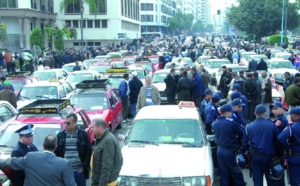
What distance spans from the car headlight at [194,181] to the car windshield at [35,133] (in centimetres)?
299

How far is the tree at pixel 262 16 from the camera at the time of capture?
205 ft

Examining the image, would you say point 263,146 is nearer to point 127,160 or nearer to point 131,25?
point 127,160

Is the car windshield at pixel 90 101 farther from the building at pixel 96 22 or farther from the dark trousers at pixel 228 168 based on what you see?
the building at pixel 96 22

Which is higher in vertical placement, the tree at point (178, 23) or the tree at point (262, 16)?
the tree at point (178, 23)

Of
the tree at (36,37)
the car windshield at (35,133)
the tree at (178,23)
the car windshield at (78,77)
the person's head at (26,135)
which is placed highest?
the tree at (178,23)

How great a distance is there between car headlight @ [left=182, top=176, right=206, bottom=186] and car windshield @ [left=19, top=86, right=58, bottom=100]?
30.9 ft

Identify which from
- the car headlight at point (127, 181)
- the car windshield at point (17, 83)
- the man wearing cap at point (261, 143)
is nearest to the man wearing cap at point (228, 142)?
the man wearing cap at point (261, 143)

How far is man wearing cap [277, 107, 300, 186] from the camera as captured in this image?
7.34 meters

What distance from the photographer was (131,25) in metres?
91.9

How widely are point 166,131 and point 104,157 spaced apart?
2398 millimetres

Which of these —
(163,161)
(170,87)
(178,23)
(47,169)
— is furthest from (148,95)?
(178,23)

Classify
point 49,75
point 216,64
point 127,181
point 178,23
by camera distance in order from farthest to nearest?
point 178,23, point 216,64, point 49,75, point 127,181

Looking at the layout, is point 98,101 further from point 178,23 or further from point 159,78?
point 178,23

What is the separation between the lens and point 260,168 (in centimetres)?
766
